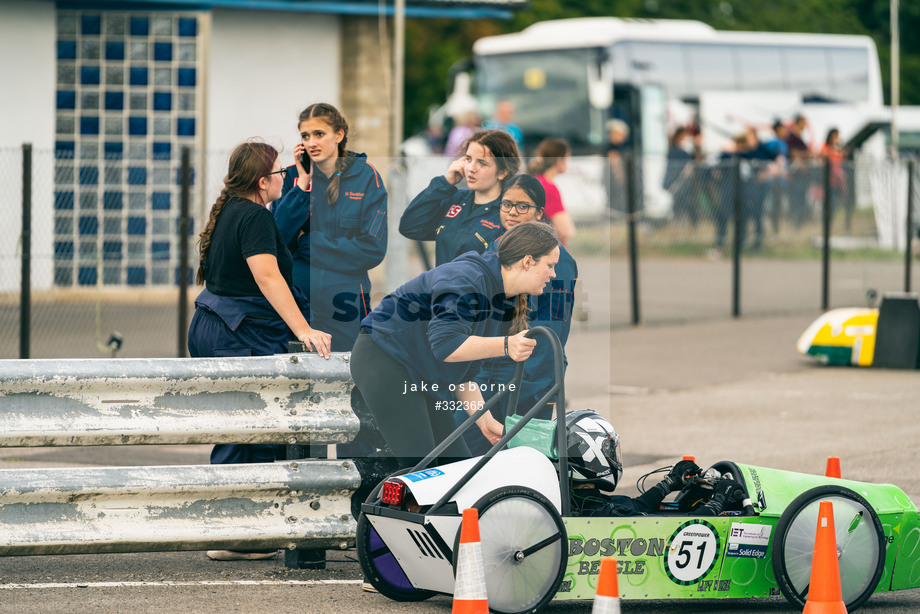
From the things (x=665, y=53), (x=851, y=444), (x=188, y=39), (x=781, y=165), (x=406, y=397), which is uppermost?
(x=665, y=53)

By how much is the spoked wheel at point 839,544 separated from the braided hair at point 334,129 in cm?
254

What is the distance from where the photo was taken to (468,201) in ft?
22.4

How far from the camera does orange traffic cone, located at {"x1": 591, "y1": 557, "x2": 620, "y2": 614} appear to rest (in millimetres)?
4605

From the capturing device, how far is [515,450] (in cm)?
536

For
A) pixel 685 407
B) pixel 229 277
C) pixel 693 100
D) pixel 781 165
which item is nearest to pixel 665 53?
pixel 693 100

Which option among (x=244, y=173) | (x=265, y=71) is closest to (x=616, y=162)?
(x=265, y=71)

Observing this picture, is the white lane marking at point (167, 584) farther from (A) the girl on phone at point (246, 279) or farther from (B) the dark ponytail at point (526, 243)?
(B) the dark ponytail at point (526, 243)

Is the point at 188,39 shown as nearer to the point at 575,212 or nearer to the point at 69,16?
the point at 69,16

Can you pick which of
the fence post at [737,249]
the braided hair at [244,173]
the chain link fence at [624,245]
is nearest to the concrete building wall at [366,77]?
the chain link fence at [624,245]

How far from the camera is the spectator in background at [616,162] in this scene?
21383mm

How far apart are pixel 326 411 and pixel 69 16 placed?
41.1 ft

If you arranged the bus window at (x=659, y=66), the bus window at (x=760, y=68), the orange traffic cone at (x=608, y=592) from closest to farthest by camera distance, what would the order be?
the orange traffic cone at (x=608, y=592)
the bus window at (x=659, y=66)
the bus window at (x=760, y=68)

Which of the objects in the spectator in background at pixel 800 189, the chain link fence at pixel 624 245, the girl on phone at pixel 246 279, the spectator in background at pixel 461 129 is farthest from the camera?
the spectator in background at pixel 461 129

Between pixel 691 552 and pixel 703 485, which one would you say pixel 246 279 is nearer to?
pixel 703 485
